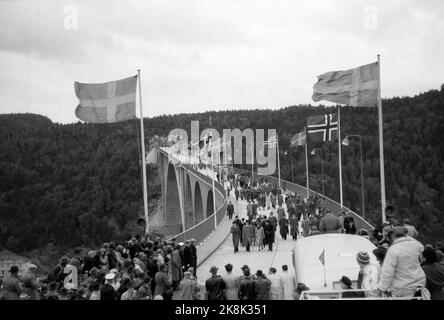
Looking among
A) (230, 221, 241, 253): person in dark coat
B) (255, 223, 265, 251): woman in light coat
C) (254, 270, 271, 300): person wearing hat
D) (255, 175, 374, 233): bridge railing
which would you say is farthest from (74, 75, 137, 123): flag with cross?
(254, 270, 271, 300): person wearing hat

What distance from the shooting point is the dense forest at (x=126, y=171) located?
78519 millimetres

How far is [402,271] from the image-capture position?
239 inches

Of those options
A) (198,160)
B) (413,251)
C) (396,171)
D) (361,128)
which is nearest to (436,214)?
(396,171)

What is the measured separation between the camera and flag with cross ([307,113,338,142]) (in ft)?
87.7

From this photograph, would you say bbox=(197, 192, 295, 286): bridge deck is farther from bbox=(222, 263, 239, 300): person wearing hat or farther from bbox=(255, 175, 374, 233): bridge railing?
bbox=(222, 263, 239, 300): person wearing hat

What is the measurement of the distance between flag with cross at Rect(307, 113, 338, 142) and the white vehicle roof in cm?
1701

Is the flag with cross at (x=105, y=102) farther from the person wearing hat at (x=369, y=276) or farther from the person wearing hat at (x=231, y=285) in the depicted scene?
the person wearing hat at (x=369, y=276)

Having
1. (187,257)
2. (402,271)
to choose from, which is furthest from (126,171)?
(402,271)

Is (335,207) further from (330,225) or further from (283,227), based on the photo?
(330,225)

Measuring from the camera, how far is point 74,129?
164250 mm

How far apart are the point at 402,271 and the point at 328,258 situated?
3284 millimetres

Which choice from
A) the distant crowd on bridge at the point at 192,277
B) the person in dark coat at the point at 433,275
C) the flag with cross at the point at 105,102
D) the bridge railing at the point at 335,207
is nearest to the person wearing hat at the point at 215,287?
the distant crowd on bridge at the point at 192,277
